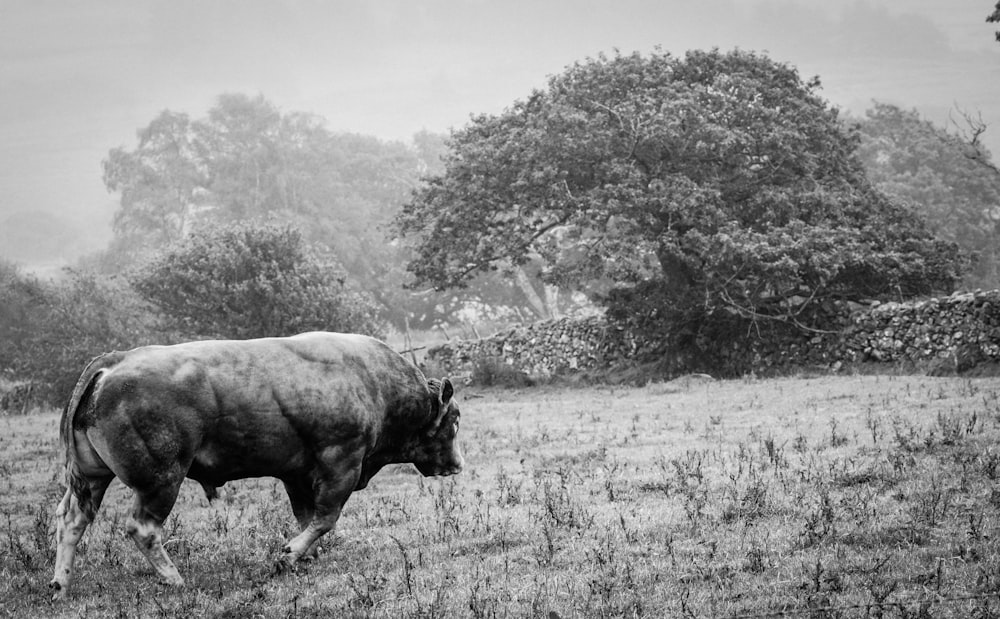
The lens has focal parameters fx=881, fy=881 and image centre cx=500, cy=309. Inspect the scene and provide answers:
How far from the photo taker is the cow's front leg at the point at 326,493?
7.22 m

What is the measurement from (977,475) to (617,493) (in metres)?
3.58

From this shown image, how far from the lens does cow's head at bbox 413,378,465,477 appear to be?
27.0 feet

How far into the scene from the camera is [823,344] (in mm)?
25656

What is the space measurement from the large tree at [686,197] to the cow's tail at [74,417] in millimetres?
19543

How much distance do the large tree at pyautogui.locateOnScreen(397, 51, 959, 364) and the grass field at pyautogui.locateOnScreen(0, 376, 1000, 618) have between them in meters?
12.3

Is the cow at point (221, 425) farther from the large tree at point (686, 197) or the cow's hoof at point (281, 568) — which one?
the large tree at point (686, 197)

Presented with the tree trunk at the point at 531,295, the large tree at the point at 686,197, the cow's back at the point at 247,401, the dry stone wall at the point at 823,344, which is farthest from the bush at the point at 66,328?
the cow's back at the point at 247,401

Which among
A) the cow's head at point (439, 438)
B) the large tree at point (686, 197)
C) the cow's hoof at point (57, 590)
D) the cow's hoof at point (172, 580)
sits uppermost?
the large tree at point (686, 197)

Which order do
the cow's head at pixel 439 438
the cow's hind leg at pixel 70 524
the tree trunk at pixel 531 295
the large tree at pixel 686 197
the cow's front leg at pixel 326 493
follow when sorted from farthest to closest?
the tree trunk at pixel 531 295
the large tree at pixel 686 197
the cow's head at pixel 439 438
the cow's front leg at pixel 326 493
the cow's hind leg at pixel 70 524

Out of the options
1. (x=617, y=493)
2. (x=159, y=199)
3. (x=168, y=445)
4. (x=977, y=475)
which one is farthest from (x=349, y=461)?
(x=159, y=199)

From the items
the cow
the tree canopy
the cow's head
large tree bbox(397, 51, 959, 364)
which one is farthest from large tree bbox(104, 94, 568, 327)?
the cow

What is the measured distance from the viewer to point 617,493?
31.5 ft

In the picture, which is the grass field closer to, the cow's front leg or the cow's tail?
the cow's front leg

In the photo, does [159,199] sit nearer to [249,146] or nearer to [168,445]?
[249,146]
